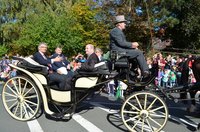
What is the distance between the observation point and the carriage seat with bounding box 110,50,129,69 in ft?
20.8

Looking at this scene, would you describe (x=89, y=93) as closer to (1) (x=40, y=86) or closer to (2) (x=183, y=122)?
(1) (x=40, y=86)

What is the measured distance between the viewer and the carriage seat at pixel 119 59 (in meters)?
6.34

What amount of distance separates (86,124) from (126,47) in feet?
5.94

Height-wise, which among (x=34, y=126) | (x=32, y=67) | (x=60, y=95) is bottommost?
(x=34, y=126)

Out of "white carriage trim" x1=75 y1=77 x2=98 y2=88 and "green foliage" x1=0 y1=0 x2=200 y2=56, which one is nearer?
"white carriage trim" x1=75 y1=77 x2=98 y2=88

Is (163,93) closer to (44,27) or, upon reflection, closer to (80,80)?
(80,80)

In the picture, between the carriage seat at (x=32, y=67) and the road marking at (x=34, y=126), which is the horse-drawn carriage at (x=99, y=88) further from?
the road marking at (x=34, y=126)

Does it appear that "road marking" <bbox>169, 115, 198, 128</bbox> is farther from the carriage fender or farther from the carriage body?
the carriage fender

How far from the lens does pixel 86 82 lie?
6660 millimetres

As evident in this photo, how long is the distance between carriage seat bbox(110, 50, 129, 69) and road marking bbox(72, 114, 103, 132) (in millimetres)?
1304

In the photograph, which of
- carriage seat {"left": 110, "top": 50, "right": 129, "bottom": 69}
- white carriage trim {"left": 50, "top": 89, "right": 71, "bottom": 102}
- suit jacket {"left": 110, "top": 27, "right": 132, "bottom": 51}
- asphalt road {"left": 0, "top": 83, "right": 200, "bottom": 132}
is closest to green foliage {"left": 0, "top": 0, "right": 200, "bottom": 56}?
asphalt road {"left": 0, "top": 83, "right": 200, "bottom": 132}

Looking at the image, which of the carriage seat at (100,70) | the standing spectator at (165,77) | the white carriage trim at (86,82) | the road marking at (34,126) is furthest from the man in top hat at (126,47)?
the standing spectator at (165,77)

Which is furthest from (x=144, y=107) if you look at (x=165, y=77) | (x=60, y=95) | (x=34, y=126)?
(x=165, y=77)

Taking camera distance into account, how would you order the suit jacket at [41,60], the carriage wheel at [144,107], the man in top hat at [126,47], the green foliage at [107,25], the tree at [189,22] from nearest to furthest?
the carriage wheel at [144,107]
the man in top hat at [126,47]
the suit jacket at [41,60]
the green foliage at [107,25]
the tree at [189,22]
